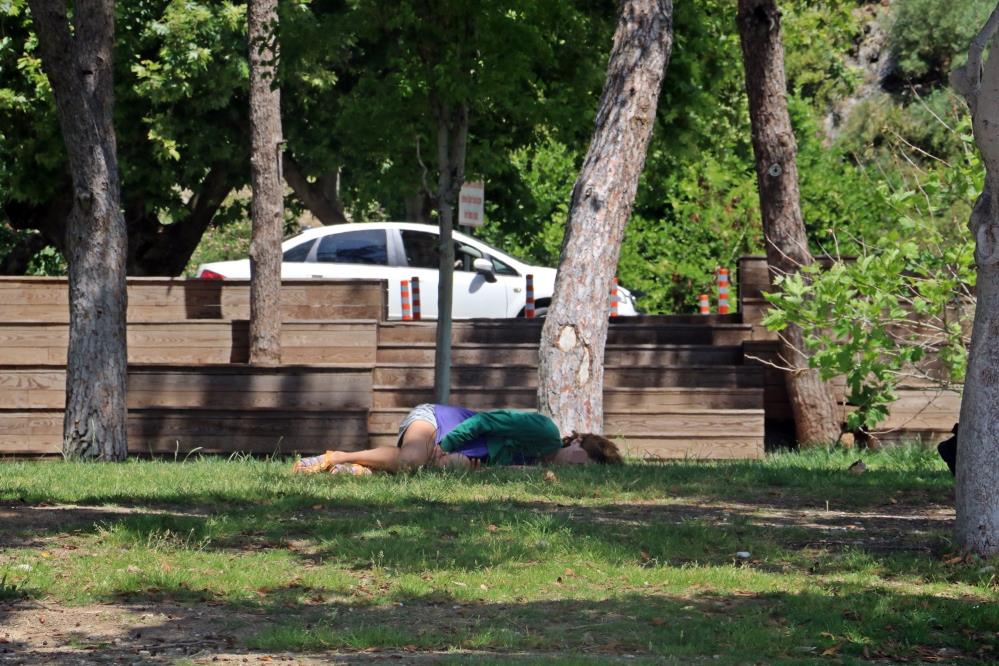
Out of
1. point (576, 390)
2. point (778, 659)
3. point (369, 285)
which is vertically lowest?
point (778, 659)

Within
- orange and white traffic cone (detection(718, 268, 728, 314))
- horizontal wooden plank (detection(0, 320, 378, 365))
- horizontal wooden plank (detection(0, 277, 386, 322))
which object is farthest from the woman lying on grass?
orange and white traffic cone (detection(718, 268, 728, 314))

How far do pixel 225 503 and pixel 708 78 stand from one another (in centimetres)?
1363

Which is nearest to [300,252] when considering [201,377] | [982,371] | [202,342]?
[202,342]

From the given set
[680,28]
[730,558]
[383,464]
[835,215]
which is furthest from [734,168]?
[730,558]

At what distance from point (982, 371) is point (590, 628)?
2.34 m

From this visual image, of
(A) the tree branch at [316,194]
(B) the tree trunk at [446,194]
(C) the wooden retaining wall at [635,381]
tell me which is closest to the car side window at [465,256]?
(C) the wooden retaining wall at [635,381]

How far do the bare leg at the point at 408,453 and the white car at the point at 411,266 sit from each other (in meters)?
10.8

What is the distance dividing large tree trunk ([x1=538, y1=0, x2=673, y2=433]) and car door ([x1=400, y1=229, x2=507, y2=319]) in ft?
25.7

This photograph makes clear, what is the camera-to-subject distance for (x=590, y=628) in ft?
18.8

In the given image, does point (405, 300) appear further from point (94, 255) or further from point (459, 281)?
point (94, 255)

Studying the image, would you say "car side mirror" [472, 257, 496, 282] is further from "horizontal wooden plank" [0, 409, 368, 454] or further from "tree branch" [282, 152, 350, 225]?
"tree branch" [282, 152, 350, 225]

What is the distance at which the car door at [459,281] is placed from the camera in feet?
69.5

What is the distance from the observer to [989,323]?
22.0 feet

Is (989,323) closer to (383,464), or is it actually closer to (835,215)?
(383,464)
